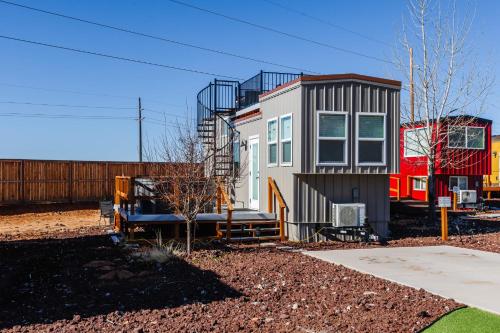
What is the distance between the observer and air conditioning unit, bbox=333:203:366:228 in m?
11.0

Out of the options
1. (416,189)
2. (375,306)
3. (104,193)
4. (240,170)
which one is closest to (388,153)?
(240,170)

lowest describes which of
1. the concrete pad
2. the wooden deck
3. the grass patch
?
the concrete pad

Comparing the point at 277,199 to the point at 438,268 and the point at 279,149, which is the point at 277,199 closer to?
the point at 279,149

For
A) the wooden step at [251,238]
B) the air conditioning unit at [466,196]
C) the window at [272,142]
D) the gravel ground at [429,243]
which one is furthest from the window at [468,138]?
the wooden step at [251,238]

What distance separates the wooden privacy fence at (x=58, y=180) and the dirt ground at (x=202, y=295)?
1247 cm

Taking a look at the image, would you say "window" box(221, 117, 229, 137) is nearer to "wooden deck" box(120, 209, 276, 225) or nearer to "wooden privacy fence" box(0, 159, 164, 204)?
"wooden deck" box(120, 209, 276, 225)

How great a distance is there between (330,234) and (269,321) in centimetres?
644

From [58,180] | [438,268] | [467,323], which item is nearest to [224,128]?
[438,268]

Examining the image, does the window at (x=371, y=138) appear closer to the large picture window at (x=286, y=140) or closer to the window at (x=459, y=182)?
the large picture window at (x=286, y=140)

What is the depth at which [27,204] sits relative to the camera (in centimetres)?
2155

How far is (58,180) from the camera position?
22344 millimetres

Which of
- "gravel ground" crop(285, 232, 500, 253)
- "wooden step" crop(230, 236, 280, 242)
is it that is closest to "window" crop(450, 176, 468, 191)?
"gravel ground" crop(285, 232, 500, 253)

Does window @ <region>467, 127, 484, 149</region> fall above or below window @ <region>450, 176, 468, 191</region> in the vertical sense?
above

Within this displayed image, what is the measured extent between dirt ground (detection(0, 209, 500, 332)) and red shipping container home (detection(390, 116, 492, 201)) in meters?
12.7
